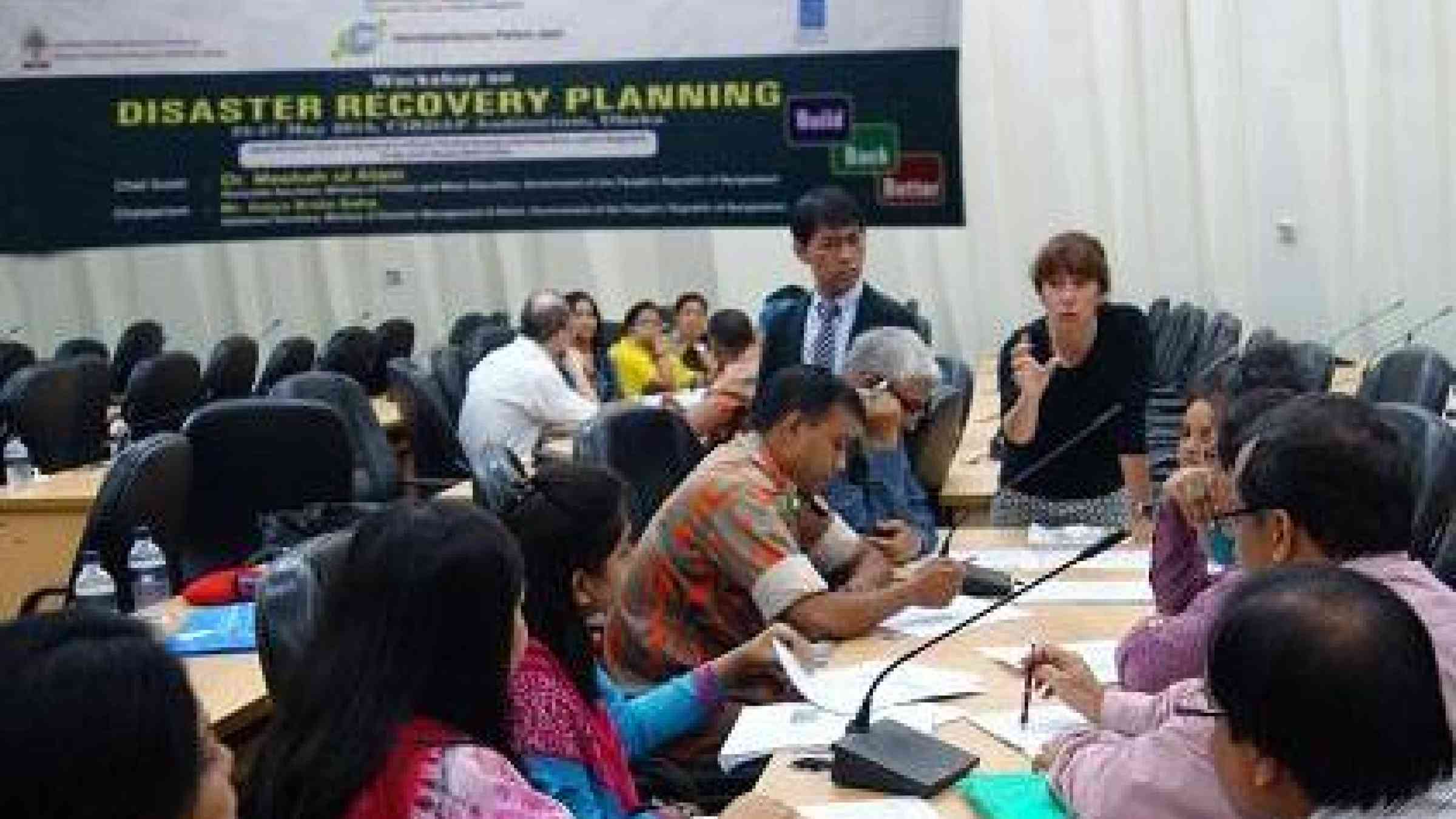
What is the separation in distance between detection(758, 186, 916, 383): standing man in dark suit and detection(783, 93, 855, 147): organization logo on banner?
3.27 m

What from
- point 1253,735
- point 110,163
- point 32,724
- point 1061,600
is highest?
point 110,163

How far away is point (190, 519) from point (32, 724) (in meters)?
3.52

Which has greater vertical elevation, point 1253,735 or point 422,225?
point 422,225

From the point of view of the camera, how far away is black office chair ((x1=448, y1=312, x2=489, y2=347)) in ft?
33.1

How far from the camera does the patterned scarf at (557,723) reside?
90.7 inches

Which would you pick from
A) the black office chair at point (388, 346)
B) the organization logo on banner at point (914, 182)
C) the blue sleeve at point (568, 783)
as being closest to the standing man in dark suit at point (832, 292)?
the blue sleeve at point (568, 783)

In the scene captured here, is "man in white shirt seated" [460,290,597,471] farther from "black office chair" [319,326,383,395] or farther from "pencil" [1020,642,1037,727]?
"pencil" [1020,642,1037,727]

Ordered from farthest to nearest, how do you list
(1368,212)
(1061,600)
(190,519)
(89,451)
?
(1368,212)
(89,451)
(190,519)
(1061,600)

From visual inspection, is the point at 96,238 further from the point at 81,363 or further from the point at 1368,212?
the point at 1368,212

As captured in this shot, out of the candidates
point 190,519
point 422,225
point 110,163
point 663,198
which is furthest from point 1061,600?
point 110,163

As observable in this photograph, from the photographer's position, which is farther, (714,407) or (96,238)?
(96,238)

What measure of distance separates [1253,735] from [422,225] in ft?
24.4

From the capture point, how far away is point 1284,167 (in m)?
9.90

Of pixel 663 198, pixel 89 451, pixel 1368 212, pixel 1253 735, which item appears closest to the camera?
pixel 1253 735
